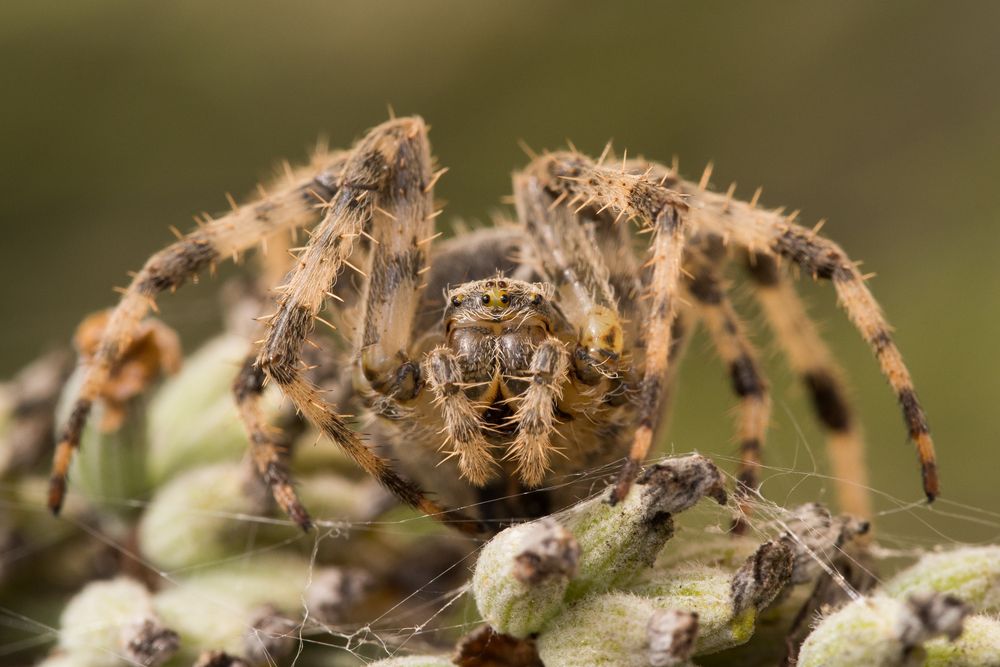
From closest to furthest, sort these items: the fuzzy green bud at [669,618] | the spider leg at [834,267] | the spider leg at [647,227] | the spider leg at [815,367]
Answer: the fuzzy green bud at [669,618]
the spider leg at [647,227]
the spider leg at [834,267]
the spider leg at [815,367]

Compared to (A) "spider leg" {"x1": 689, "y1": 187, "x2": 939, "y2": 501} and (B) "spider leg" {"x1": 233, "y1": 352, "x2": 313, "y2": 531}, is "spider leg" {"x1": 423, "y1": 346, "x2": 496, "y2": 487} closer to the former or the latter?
(B) "spider leg" {"x1": 233, "y1": 352, "x2": 313, "y2": 531}

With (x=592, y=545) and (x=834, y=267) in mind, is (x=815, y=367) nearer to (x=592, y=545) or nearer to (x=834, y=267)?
(x=834, y=267)

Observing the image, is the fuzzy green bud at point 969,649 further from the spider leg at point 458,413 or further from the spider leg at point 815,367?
the spider leg at point 815,367

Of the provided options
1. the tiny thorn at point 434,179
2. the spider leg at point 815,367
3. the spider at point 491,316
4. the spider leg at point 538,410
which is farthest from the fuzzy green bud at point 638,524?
the spider leg at point 815,367

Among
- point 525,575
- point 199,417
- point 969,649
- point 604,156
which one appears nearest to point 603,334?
point 604,156

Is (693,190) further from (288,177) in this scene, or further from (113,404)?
(113,404)

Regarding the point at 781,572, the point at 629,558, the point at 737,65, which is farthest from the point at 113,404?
the point at 737,65
